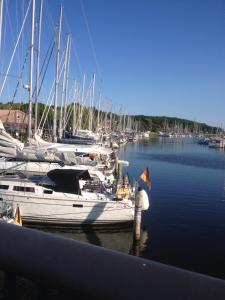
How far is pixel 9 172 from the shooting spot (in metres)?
25.4

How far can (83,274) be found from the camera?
1.65 metres

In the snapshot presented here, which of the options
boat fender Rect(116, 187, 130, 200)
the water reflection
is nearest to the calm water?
the water reflection

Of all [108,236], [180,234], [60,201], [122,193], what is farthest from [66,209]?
[180,234]

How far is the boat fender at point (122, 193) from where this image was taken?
2296cm

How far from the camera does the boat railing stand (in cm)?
152

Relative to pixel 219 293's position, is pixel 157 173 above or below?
below

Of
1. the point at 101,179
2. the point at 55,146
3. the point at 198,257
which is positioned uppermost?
the point at 55,146

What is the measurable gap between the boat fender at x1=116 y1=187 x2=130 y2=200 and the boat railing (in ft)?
68.9

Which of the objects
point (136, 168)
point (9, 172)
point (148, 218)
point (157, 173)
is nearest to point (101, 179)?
point (148, 218)

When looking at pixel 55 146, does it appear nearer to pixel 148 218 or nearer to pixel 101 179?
pixel 101 179

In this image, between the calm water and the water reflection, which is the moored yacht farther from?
the calm water

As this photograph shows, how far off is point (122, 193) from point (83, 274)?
22005 millimetres

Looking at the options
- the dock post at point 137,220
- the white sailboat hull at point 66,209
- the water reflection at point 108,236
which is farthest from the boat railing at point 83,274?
the white sailboat hull at point 66,209

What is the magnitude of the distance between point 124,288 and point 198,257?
19.0 metres
